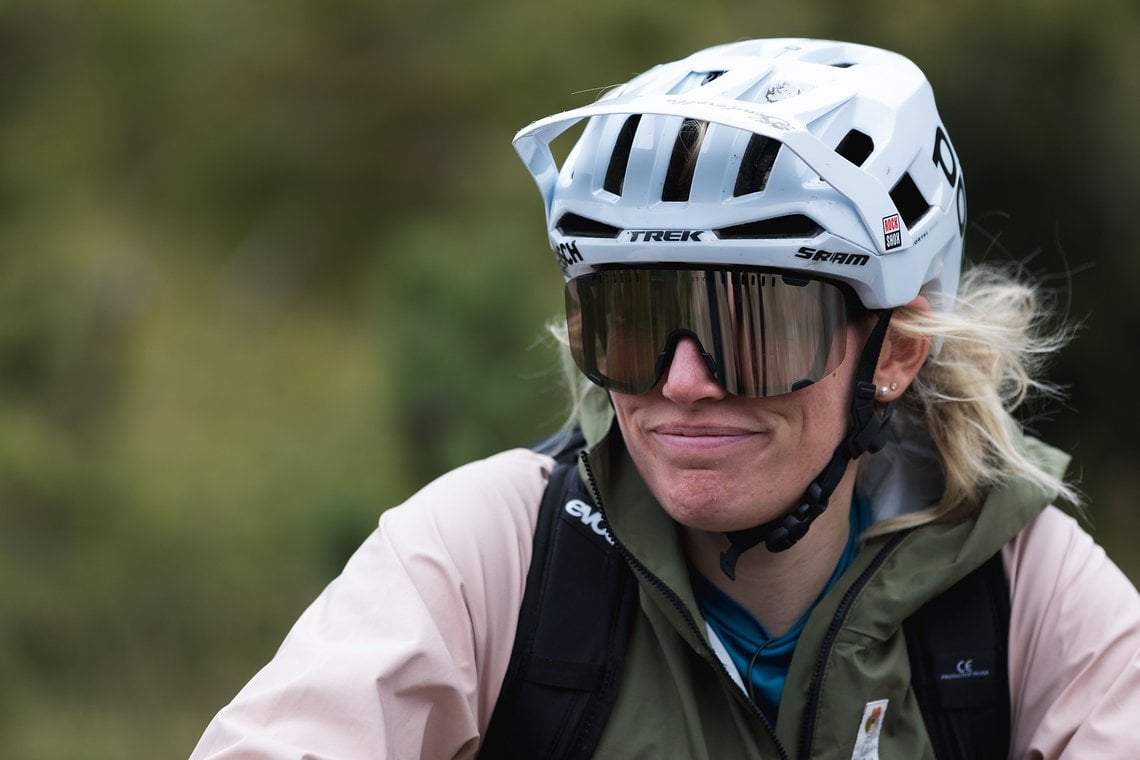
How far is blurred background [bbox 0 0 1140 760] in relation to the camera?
559 centimetres

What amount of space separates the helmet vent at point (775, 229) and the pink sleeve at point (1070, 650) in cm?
86

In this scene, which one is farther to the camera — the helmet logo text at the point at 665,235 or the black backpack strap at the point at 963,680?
the black backpack strap at the point at 963,680

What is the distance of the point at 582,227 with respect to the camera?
2.64 meters

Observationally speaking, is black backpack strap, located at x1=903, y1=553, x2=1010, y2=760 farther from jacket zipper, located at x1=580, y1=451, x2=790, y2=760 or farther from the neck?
jacket zipper, located at x1=580, y1=451, x2=790, y2=760

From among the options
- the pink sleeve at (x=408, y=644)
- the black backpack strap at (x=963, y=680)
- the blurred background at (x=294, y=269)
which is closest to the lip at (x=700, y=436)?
the pink sleeve at (x=408, y=644)

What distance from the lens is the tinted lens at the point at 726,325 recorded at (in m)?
2.46

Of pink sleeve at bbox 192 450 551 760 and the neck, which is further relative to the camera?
the neck

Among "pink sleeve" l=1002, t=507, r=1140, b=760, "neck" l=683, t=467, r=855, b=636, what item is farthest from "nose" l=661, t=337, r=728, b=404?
"pink sleeve" l=1002, t=507, r=1140, b=760

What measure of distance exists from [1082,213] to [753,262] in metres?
4.74

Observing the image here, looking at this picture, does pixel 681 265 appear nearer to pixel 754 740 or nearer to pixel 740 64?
pixel 740 64

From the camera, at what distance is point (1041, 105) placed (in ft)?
21.4

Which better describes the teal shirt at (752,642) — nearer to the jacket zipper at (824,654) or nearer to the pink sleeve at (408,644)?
the jacket zipper at (824,654)

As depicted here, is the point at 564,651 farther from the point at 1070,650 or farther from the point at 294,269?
the point at 294,269

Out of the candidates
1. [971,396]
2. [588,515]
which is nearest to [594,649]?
[588,515]
